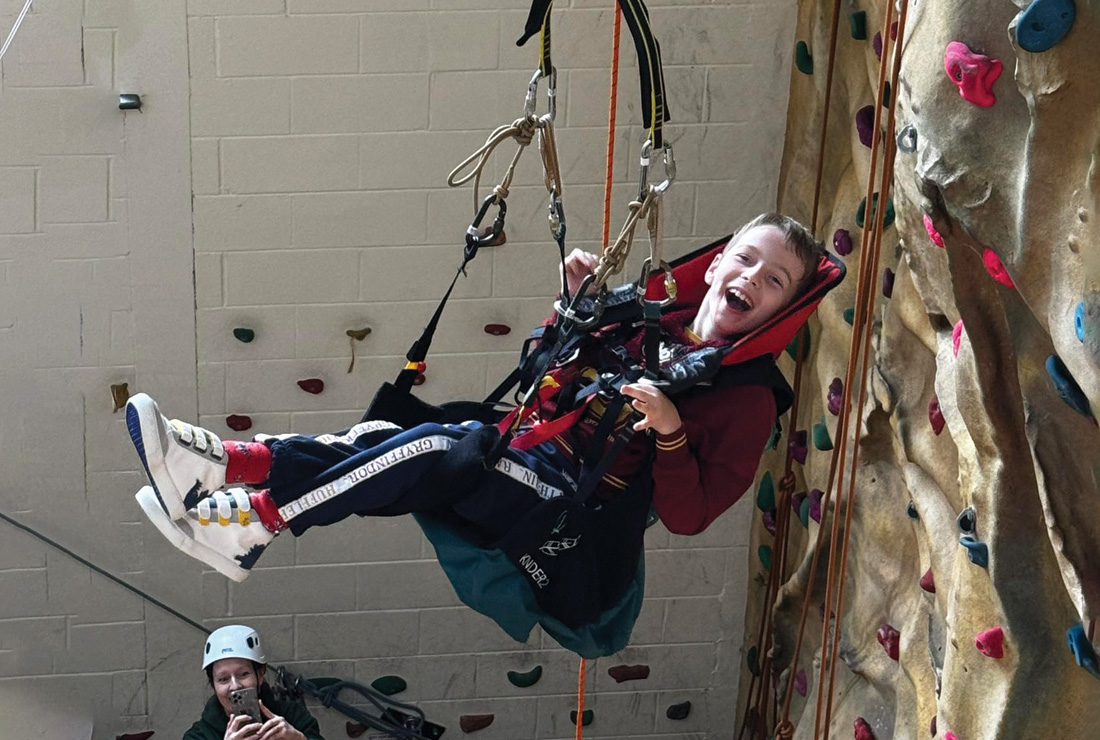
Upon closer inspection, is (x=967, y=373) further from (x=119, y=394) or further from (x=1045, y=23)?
(x=119, y=394)

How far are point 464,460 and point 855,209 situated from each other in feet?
4.66

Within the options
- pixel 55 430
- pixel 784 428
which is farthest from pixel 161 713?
pixel 784 428

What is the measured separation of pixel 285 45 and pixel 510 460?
4.98ft

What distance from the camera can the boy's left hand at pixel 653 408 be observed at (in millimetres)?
2316

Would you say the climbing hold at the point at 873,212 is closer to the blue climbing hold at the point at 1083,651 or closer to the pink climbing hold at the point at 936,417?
the pink climbing hold at the point at 936,417

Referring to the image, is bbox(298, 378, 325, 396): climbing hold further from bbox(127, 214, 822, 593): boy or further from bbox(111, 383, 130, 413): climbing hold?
bbox(127, 214, 822, 593): boy

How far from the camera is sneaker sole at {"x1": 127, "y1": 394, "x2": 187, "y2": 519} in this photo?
2201mm

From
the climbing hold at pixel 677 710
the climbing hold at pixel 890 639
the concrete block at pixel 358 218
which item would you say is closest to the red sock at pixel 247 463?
the concrete block at pixel 358 218

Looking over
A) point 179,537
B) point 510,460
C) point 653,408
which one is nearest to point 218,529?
point 179,537

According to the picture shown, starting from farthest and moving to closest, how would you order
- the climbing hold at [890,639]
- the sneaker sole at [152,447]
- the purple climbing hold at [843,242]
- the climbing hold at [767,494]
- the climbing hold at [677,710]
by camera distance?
the climbing hold at [677,710]
the climbing hold at [767,494]
the purple climbing hold at [843,242]
the climbing hold at [890,639]
the sneaker sole at [152,447]

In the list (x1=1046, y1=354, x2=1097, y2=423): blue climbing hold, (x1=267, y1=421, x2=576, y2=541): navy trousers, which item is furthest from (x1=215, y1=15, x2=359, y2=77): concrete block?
(x1=1046, y1=354, x2=1097, y2=423): blue climbing hold

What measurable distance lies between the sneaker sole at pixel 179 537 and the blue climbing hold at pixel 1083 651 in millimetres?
1317

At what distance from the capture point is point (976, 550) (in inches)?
95.0

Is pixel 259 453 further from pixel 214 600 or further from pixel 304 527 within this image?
pixel 214 600
